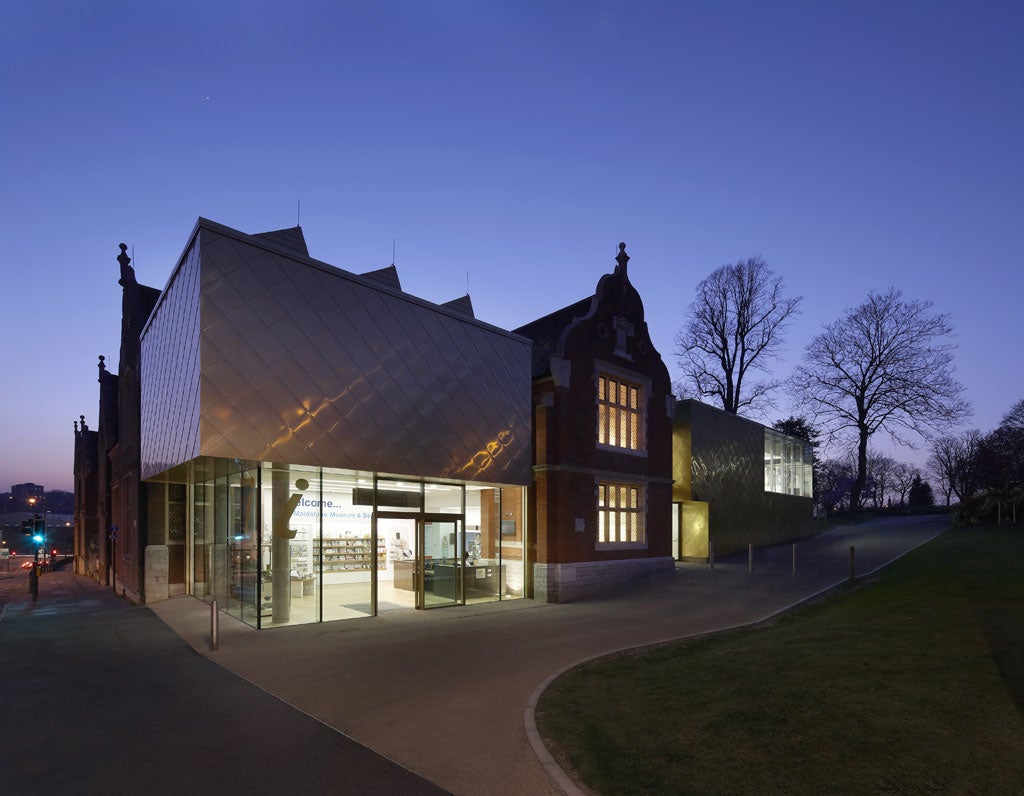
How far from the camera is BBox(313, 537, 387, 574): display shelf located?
52.9 feet

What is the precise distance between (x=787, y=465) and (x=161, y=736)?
3474 centimetres

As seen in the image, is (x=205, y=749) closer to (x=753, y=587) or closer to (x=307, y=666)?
(x=307, y=666)

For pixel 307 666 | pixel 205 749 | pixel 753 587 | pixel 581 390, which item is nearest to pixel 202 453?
pixel 307 666

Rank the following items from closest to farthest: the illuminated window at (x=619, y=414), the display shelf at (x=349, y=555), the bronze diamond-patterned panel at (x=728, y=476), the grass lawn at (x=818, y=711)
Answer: the grass lawn at (x=818, y=711), the display shelf at (x=349, y=555), the illuminated window at (x=619, y=414), the bronze diamond-patterned panel at (x=728, y=476)

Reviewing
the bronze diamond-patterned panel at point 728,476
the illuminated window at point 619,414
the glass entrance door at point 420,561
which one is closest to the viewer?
the glass entrance door at point 420,561

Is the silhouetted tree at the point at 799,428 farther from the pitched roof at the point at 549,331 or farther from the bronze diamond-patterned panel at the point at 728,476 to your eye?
the pitched roof at the point at 549,331

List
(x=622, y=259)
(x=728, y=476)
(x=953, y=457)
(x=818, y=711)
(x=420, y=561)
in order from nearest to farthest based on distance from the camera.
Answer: (x=818, y=711)
(x=420, y=561)
(x=622, y=259)
(x=728, y=476)
(x=953, y=457)

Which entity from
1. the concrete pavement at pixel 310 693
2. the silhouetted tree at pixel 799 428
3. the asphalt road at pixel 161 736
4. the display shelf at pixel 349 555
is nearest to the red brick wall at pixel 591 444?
the concrete pavement at pixel 310 693

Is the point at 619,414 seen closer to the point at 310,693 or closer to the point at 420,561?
the point at 420,561

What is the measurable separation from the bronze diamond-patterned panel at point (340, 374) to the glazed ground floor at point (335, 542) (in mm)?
955

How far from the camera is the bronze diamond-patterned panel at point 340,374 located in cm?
1279

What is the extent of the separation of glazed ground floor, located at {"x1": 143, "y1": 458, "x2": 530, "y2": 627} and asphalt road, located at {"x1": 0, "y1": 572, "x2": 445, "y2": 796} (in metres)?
3.13

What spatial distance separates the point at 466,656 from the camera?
1154cm

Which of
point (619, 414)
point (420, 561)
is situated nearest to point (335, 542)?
point (420, 561)
